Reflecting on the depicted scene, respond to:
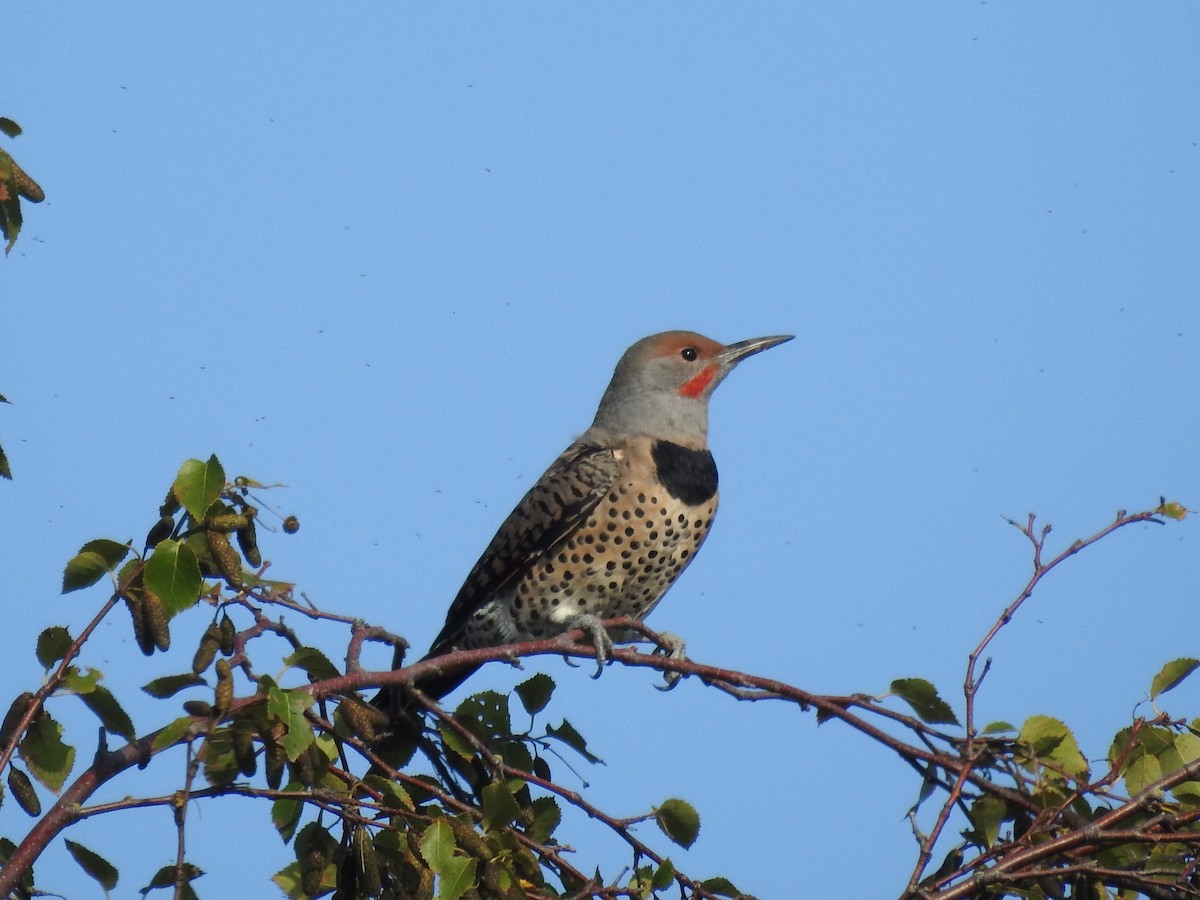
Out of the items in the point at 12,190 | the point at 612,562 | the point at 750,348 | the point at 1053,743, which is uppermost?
the point at 750,348

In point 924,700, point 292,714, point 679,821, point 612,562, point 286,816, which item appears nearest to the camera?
point 292,714

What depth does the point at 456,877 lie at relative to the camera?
288 centimetres

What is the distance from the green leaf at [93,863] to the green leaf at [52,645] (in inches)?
19.7

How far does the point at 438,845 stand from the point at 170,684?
623 millimetres

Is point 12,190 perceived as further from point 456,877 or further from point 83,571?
point 456,877

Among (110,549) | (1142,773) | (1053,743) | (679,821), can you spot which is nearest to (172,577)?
A: (110,549)

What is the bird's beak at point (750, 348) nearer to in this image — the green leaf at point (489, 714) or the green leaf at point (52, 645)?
the green leaf at point (489, 714)

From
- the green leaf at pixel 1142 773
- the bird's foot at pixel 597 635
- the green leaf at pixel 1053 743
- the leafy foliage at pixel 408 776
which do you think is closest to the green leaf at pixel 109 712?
the leafy foliage at pixel 408 776

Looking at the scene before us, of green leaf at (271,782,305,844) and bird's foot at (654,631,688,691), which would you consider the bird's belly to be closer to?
bird's foot at (654,631,688,691)

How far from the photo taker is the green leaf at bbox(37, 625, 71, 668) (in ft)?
9.30

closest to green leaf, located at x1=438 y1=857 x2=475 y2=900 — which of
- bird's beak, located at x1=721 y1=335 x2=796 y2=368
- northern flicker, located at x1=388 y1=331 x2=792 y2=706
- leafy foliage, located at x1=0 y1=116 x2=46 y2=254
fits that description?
leafy foliage, located at x1=0 y1=116 x2=46 y2=254

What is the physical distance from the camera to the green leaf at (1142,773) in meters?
A: 3.11

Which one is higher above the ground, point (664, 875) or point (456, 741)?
point (456, 741)

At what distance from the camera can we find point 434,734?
382 centimetres
